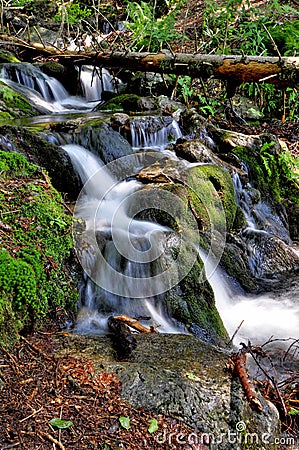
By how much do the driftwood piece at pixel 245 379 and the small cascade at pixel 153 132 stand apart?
5.59m

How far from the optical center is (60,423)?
2.54 m

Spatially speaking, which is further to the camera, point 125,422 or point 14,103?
point 14,103

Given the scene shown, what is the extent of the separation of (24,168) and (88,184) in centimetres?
187

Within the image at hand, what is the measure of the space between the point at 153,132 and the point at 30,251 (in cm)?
526

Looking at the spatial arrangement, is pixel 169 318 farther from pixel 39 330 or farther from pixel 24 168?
pixel 24 168

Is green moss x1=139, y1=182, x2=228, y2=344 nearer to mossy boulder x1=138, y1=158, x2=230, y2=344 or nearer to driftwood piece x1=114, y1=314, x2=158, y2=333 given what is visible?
mossy boulder x1=138, y1=158, x2=230, y2=344

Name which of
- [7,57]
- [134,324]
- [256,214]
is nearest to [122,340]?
[134,324]

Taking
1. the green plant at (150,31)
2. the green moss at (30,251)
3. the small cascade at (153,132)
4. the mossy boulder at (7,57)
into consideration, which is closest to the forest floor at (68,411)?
the green moss at (30,251)

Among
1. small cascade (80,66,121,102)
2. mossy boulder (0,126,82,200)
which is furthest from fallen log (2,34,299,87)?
small cascade (80,66,121,102)

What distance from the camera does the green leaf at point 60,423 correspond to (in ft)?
8.26

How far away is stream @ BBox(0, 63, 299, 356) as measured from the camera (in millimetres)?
4531

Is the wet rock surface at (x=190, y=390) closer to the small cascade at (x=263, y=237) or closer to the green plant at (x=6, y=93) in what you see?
A: the small cascade at (x=263, y=237)

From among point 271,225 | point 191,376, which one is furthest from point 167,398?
point 271,225

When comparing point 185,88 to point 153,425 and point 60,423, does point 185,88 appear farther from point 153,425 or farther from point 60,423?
point 60,423
